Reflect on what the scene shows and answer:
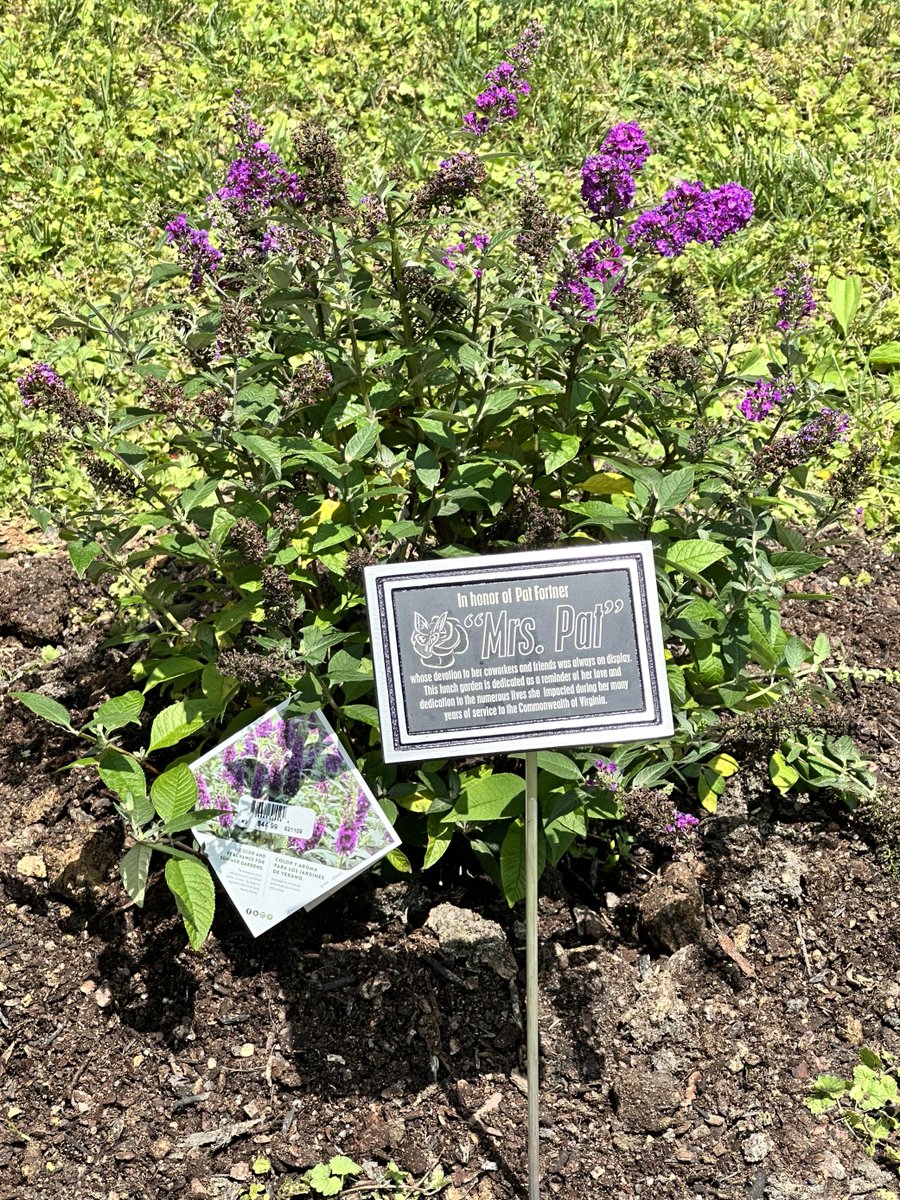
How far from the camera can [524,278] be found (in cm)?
259

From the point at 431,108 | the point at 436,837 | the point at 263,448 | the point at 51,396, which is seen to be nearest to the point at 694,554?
the point at 436,837

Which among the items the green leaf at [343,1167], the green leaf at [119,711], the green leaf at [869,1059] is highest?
the green leaf at [119,711]

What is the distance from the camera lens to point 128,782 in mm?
2340

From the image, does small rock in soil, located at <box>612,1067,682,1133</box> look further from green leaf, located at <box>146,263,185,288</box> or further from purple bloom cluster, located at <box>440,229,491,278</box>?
green leaf, located at <box>146,263,185,288</box>

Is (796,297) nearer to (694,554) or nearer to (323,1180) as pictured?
(694,554)

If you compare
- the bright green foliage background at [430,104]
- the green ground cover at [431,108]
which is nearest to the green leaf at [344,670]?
the green ground cover at [431,108]

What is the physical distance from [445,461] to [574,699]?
0.96 meters

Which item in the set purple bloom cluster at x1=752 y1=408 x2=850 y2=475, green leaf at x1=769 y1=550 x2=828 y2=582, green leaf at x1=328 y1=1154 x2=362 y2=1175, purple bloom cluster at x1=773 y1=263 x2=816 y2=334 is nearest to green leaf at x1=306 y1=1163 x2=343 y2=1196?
green leaf at x1=328 y1=1154 x2=362 y2=1175

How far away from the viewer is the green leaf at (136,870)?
7.02ft

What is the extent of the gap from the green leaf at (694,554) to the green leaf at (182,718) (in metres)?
0.99

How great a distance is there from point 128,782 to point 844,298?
127 inches

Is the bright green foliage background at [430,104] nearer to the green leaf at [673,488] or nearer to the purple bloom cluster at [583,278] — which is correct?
the purple bloom cluster at [583,278]

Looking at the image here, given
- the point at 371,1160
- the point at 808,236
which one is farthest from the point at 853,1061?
the point at 808,236

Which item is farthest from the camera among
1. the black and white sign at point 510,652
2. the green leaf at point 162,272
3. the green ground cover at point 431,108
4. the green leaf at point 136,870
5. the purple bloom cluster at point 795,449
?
the green ground cover at point 431,108
